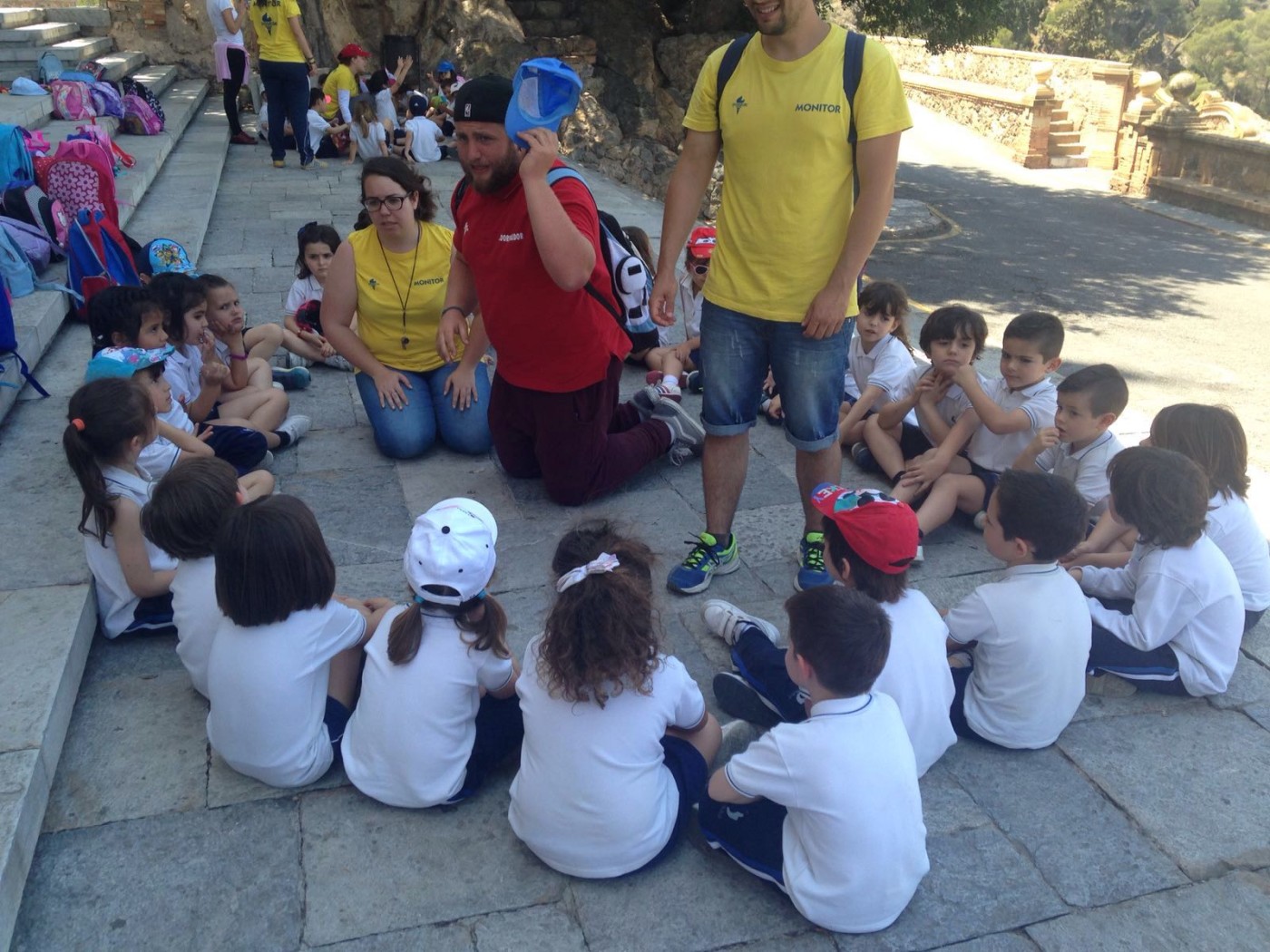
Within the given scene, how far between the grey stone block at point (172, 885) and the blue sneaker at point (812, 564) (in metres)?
1.75

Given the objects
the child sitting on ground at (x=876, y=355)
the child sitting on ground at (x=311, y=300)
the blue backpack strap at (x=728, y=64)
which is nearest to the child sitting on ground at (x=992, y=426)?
the child sitting on ground at (x=876, y=355)

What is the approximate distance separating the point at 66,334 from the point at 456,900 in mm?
4221

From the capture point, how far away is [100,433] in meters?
2.91

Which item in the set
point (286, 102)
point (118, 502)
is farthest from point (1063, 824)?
point (286, 102)

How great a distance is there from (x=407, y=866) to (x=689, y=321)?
3.75 meters

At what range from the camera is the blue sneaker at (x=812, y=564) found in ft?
11.2

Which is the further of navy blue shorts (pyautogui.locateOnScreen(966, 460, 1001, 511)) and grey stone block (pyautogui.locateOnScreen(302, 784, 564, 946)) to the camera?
navy blue shorts (pyautogui.locateOnScreen(966, 460, 1001, 511))

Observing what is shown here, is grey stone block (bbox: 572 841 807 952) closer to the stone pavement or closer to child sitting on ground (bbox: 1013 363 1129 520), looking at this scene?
the stone pavement

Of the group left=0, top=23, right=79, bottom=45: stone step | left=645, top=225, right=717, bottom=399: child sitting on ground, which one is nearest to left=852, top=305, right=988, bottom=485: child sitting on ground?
left=645, top=225, right=717, bottom=399: child sitting on ground

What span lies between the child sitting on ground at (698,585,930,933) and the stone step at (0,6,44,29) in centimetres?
1262

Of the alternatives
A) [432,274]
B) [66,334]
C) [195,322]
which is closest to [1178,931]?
[432,274]

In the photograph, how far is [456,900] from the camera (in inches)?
87.7

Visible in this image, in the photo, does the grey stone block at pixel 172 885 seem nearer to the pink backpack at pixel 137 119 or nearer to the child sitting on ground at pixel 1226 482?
the child sitting on ground at pixel 1226 482

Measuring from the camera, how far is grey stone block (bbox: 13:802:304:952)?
2125 millimetres
